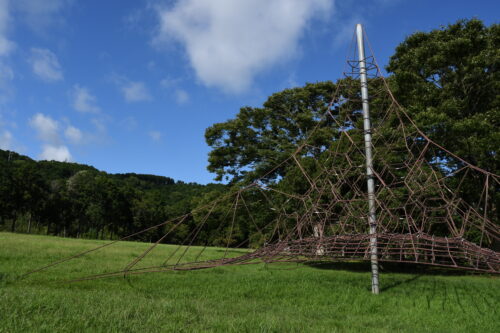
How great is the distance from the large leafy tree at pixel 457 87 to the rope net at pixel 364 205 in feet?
2.29

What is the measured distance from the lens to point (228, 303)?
21.1 feet

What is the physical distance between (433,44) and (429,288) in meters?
9.46

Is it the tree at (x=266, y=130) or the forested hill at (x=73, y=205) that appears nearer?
the tree at (x=266, y=130)

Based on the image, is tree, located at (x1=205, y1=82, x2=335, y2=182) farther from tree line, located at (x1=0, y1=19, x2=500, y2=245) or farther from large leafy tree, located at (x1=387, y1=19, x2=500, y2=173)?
large leafy tree, located at (x1=387, y1=19, x2=500, y2=173)

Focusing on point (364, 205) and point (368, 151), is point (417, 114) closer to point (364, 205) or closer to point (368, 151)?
point (364, 205)

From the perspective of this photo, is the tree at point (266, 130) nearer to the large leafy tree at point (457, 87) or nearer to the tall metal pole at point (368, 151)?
the large leafy tree at point (457, 87)

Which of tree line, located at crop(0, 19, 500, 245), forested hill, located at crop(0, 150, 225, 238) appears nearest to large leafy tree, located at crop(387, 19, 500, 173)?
tree line, located at crop(0, 19, 500, 245)

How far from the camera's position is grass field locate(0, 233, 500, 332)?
4.29 meters

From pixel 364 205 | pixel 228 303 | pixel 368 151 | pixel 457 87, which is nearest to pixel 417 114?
pixel 457 87

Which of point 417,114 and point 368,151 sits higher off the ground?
point 417,114

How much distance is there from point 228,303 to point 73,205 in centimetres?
5714

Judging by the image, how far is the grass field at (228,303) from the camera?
14.1ft

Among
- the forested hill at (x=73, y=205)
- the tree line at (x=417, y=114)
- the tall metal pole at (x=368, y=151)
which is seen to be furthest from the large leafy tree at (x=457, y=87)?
the forested hill at (x=73, y=205)

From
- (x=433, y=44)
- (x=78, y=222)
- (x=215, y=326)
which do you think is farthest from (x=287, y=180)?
(x=78, y=222)
